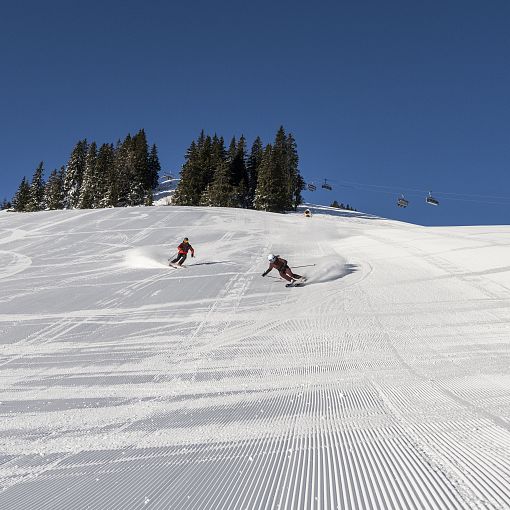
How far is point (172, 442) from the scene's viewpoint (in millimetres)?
3725

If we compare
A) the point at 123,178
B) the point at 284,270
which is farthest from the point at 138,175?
the point at 284,270

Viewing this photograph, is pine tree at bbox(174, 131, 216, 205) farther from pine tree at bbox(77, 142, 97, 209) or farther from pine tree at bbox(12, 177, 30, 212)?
pine tree at bbox(12, 177, 30, 212)

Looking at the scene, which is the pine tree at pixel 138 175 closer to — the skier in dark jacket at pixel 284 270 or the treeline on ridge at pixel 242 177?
the treeline on ridge at pixel 242 177

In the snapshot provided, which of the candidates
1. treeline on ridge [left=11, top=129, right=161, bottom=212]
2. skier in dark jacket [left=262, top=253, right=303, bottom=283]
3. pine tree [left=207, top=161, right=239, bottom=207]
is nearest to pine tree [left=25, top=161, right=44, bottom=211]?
treeline on ridge [left=11, top=129, right=161, bottom=212]

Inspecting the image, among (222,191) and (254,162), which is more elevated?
(254,162)

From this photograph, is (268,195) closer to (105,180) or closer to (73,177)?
(105,180)

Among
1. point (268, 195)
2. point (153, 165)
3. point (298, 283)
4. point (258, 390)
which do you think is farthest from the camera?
point (153, 165)

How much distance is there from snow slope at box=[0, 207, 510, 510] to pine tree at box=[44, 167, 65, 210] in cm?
6369

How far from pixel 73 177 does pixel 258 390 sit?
80.6 m

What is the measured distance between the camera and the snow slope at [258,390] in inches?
112

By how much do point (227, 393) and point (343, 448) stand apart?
198 centimetres

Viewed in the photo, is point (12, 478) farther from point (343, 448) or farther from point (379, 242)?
point (379, 242)

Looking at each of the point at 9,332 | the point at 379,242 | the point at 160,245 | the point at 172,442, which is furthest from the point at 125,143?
the point at 172,442

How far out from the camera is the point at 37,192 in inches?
2817
